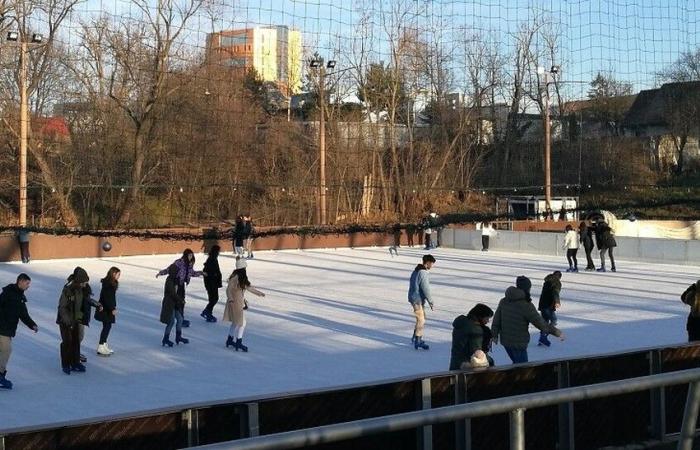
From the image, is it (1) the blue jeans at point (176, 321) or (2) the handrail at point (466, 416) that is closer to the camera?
(2) the handrail at point (466, 416)

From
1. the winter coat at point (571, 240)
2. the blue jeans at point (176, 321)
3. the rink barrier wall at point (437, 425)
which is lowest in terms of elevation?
the blue jeans at point (176, 321)

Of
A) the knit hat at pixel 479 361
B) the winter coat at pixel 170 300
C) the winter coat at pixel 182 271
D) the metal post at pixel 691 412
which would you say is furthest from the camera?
the winter coat at pixel 182 271

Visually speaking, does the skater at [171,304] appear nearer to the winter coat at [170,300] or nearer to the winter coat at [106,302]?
the winter coat at [170,300]

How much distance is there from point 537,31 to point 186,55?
11550mm

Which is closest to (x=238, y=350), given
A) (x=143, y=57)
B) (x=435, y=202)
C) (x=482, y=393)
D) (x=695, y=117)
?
(x=482, y=393)

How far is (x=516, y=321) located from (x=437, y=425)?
4455 millimetres

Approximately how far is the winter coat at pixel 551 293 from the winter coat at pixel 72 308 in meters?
6.22

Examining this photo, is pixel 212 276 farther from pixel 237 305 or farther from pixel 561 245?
pixel 561 245

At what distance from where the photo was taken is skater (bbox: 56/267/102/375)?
11.4 meters

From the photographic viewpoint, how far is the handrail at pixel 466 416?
124 inches

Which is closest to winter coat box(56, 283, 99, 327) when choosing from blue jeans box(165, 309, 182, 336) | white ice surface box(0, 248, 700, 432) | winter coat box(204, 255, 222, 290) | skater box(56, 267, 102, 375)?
skater box(56, 267, 102, 375)

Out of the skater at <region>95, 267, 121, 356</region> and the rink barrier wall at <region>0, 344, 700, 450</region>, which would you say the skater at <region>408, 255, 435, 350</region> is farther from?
the rink barrier wall at <region>0, 344, 700, 450</region>

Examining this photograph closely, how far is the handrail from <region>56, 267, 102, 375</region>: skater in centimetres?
833

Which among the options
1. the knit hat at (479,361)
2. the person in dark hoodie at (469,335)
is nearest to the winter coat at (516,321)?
the person in dark hoodie at (469,335)
